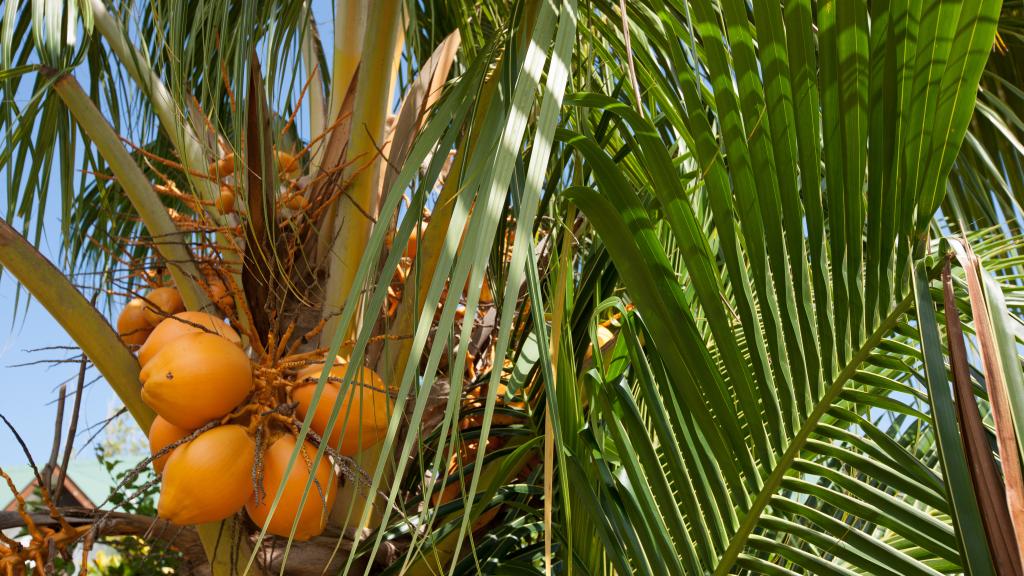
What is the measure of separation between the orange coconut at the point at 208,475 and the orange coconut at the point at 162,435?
0.10 ft

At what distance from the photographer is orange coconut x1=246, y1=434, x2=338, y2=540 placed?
2.85ft

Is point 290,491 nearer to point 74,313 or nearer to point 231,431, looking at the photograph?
point 231,431

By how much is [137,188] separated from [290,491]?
0.44 meters

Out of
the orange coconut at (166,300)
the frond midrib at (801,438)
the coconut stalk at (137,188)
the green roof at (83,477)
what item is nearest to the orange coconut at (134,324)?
the orange coconut at (166,300)

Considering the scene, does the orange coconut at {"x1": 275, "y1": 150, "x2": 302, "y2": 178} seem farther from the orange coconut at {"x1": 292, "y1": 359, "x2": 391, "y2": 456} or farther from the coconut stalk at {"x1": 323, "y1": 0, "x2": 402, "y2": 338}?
the orange coconut at {"x1": 292, "y1": 359, "x2": 391, "y2": 456}

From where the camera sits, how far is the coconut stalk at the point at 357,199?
109 cm

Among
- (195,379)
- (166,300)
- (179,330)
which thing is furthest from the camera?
(166,300)

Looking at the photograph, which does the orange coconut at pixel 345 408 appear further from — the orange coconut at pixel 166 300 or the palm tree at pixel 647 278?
the orange coconut at pixel 166 300

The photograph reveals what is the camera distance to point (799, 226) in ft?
2.37

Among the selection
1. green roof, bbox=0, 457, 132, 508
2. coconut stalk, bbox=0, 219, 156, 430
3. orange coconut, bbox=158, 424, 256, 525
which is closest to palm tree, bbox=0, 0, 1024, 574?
coconut stalk, bbox=0, 219, 156, 430

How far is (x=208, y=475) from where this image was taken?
2.85 feet

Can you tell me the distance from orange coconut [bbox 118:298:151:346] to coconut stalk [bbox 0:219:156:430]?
274 mm

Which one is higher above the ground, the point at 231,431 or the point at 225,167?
the point at 225,167

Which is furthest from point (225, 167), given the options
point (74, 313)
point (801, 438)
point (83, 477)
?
point (83, 477)
